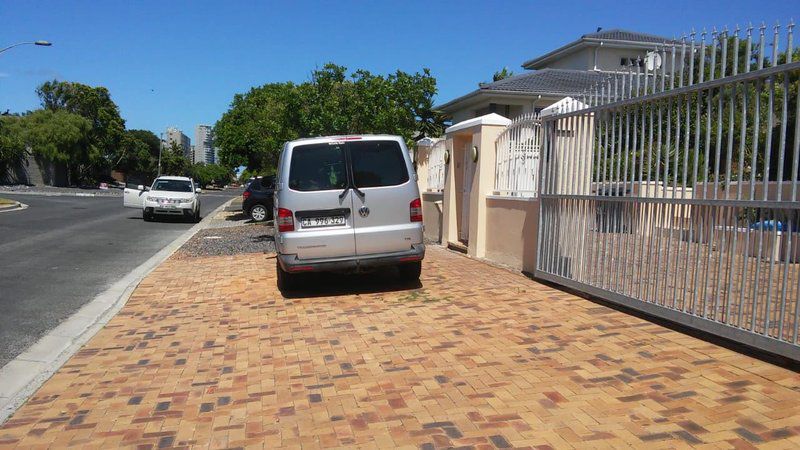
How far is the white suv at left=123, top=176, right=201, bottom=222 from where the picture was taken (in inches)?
827

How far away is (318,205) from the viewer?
7.34 metres

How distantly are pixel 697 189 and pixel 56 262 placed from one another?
33.7 ft

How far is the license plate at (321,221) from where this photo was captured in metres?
7.36

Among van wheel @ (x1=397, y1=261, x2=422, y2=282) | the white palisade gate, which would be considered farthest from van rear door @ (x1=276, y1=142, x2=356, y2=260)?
the white palisade gate

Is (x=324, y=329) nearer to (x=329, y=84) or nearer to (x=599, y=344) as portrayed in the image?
(x=599, y=344)

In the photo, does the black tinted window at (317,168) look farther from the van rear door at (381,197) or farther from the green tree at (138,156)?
the green tree at (138,156)

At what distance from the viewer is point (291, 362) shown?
5.12 metres

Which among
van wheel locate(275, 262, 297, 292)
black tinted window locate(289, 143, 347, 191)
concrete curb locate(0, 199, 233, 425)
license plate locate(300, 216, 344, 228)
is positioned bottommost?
concrete curb locate(0, 199, 233, 425)

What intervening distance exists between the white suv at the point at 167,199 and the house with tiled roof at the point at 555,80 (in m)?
11.6

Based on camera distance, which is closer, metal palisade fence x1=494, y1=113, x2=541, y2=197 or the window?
metal palisade fence x1=494, y1=113, x2=541, y2=197

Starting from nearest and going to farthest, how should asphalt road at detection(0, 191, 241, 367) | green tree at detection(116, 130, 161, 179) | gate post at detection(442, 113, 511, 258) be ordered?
asphalt road at detection(0, 191, 241, 367)
gate post at detection(442, 113, 511, 258)
green tree at detection(116, 130, 161, 179)

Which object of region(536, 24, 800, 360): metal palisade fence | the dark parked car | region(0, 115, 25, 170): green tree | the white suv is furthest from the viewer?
region(0, 115, 25, 170): green tree

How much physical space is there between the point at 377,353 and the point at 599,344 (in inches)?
75.1

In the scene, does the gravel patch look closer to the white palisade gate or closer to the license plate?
the white palisade gate
